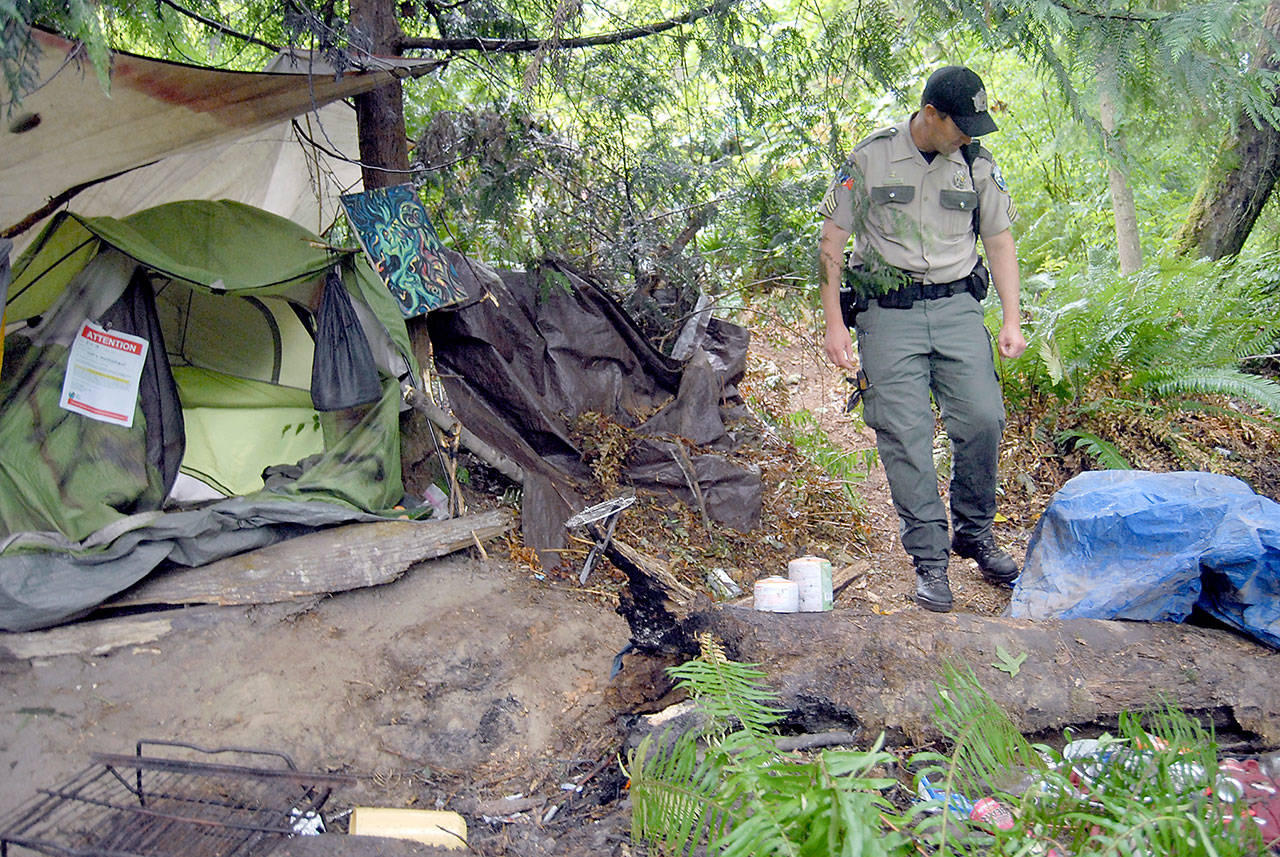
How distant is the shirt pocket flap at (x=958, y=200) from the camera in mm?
3678

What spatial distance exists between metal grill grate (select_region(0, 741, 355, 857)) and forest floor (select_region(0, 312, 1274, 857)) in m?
0.10

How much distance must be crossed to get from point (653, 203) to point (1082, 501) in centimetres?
260

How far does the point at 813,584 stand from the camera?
3312 mm

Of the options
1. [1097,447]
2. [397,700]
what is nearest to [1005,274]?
[1097,447]

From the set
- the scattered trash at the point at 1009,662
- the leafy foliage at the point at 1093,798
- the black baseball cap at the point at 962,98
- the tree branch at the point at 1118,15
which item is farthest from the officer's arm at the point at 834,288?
the leafy foliage at the point at 1093,798

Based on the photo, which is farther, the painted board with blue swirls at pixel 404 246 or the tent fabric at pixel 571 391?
the tent fabric at pixel 571 391

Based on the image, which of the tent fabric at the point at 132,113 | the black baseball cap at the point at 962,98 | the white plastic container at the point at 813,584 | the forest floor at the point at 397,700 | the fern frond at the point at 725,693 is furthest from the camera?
the black baseball cap at the point at 962,98

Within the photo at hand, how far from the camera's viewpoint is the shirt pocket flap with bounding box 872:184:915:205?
368 cm

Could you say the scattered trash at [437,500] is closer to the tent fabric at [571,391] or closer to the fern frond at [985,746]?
the tent fabric at [571,391]

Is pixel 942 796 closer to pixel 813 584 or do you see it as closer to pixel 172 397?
pixel 813 584

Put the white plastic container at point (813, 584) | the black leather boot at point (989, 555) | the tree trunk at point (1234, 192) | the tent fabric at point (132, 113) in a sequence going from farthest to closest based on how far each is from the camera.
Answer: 1. the tree trunk at point (1234, 192)
2. the black leather boot at point (989, 555)
3. the white plastic container at point (813, 584)
4. the tent fabric at point (132, 113)

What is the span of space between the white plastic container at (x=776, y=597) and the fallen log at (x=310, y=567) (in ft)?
4.56

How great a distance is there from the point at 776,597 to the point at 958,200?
182 centimetres

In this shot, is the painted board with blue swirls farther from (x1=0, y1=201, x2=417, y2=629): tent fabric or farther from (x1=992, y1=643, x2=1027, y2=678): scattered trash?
(x1=992, y1=643, x2=1027, y2=678): scattered trash
